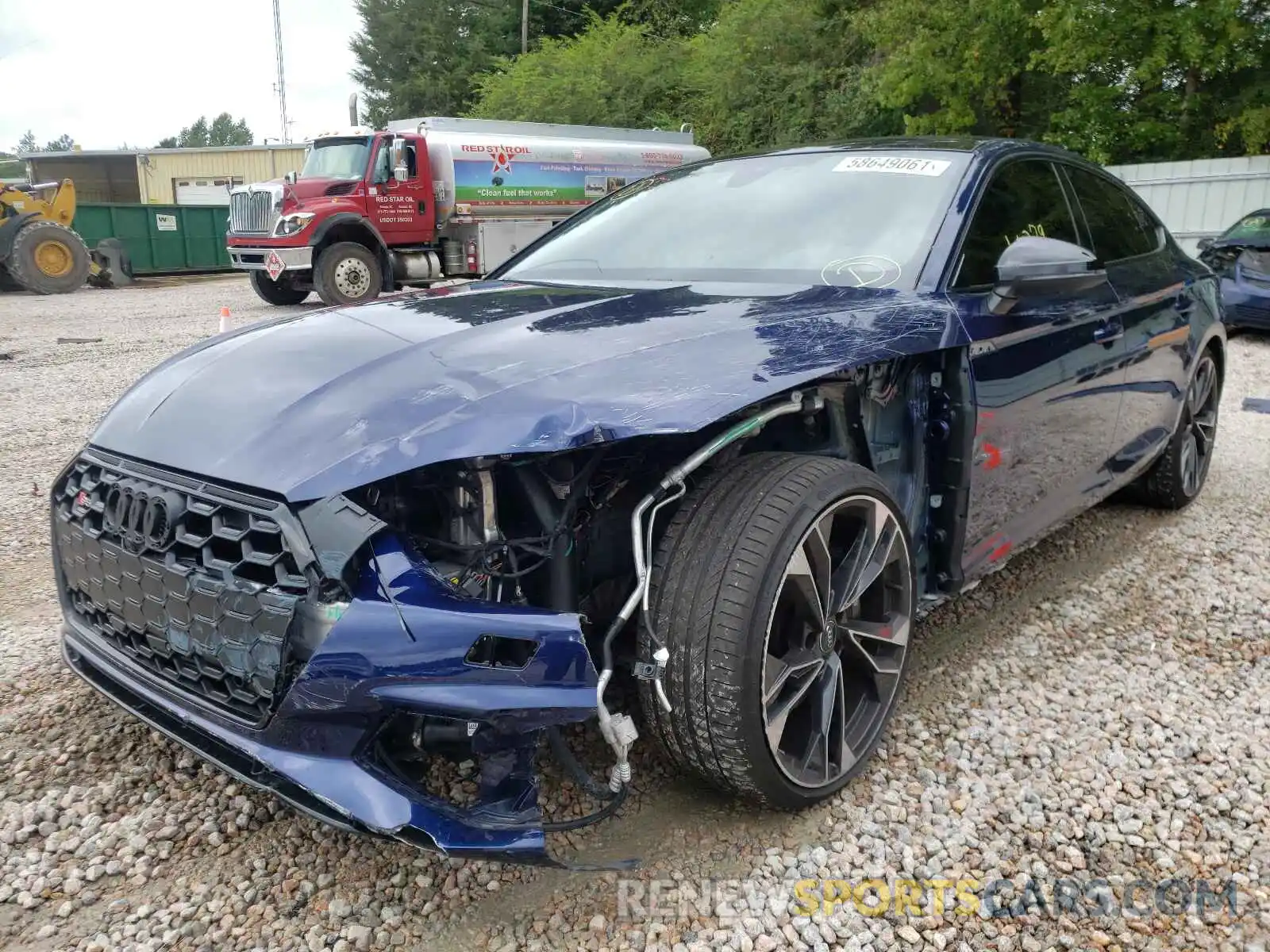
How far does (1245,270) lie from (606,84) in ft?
72.7

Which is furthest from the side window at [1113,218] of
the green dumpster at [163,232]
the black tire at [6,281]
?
the green dumpster at [163,232]

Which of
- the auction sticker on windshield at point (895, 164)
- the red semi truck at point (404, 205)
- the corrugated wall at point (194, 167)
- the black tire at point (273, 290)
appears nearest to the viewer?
the auction sticker on windshield at point (895, 164)

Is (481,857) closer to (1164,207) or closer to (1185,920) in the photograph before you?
(1185,920)

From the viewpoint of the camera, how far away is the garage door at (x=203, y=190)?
3512cm

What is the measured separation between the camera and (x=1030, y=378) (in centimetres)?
288

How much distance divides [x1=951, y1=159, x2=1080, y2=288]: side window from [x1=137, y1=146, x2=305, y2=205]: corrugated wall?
3558cm

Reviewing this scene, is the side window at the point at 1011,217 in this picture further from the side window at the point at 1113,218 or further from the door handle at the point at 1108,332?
the door handle at the point at 1108,332

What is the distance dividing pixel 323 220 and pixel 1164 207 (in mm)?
13316

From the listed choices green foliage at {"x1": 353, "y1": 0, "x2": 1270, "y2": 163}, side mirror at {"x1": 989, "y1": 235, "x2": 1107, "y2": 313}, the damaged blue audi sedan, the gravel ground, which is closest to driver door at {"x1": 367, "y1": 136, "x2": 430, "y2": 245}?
green foliage at {"x1": 353, "y1": 0, "x2": 1270, "y2": 163}

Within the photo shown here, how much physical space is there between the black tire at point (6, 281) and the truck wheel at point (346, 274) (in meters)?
7.91

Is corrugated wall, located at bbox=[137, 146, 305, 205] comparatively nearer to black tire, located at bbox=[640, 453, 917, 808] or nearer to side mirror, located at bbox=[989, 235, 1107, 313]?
side mirror, located at bbox=[989, 235, 1107, 313]

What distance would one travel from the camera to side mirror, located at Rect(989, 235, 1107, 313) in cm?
264

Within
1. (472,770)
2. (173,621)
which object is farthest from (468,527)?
(472,770)

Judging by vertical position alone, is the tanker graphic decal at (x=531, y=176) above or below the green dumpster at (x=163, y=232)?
above
